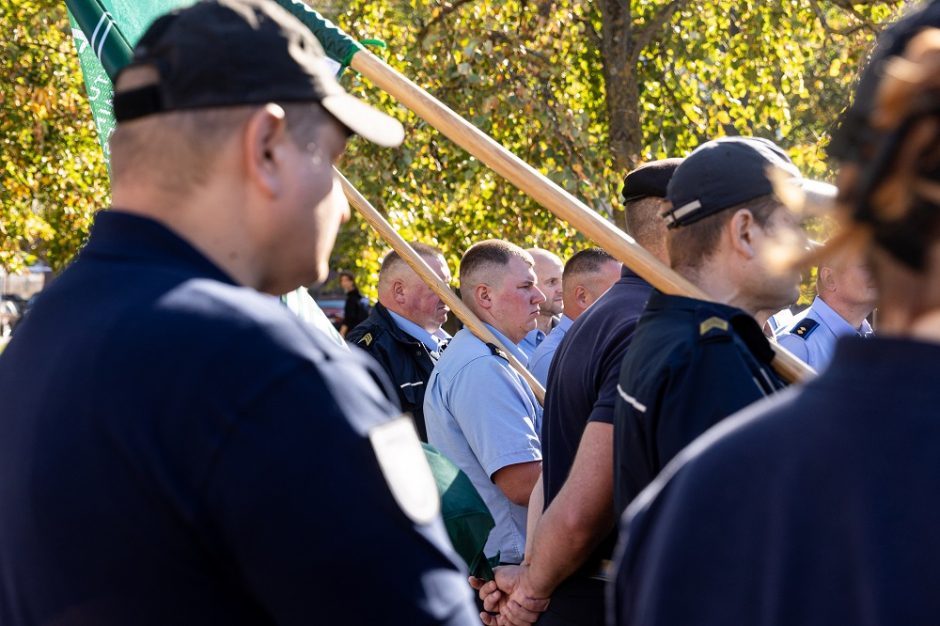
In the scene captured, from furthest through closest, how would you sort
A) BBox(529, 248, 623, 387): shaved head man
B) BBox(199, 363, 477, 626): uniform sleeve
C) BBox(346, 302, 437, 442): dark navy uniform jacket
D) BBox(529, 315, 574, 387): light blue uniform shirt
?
1. BBox(529, 248, 623, 387): shaved head man
2. BBox(346, 302, 437, 442): dark navy uniform jacket
3. BBox(529, 315, 574, 387): light blue uniform shirt
4. BBox(199, 363, 477, 626): uniform sleeve

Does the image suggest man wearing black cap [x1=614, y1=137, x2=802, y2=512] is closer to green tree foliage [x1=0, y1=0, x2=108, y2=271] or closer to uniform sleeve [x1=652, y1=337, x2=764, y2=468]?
uniform sleeve [x1=652, y1=337, x2=764, y2=468]

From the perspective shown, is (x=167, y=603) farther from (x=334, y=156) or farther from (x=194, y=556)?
(x=334, y=156)

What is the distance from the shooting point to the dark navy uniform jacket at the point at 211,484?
4.99ft

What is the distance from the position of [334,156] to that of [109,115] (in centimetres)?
246

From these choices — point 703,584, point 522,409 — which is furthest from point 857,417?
point 522,409

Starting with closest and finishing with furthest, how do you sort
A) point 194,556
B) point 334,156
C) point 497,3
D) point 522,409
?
point 194,556 < point 334,156 < point 522,409 < point 497,3

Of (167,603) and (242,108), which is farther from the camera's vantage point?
(242,108)

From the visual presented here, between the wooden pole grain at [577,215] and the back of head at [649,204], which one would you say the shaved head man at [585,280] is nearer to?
the back of head at [649,204]

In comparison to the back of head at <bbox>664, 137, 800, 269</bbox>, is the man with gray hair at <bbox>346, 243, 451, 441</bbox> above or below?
below

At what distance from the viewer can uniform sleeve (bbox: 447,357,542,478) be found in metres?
4.73

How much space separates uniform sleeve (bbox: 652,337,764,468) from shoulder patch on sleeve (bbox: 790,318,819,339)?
2.57 m

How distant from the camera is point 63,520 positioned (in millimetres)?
1603

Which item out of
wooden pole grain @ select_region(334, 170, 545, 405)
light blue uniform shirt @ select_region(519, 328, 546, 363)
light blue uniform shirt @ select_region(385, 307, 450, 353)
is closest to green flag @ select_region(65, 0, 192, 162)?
wooden pole grain @ select_region(334, 170, 545, 405)

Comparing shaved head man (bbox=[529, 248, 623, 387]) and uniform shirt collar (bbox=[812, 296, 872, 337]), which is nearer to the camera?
uniform shirt collar (bbox=[812, 296, 872, 337])
